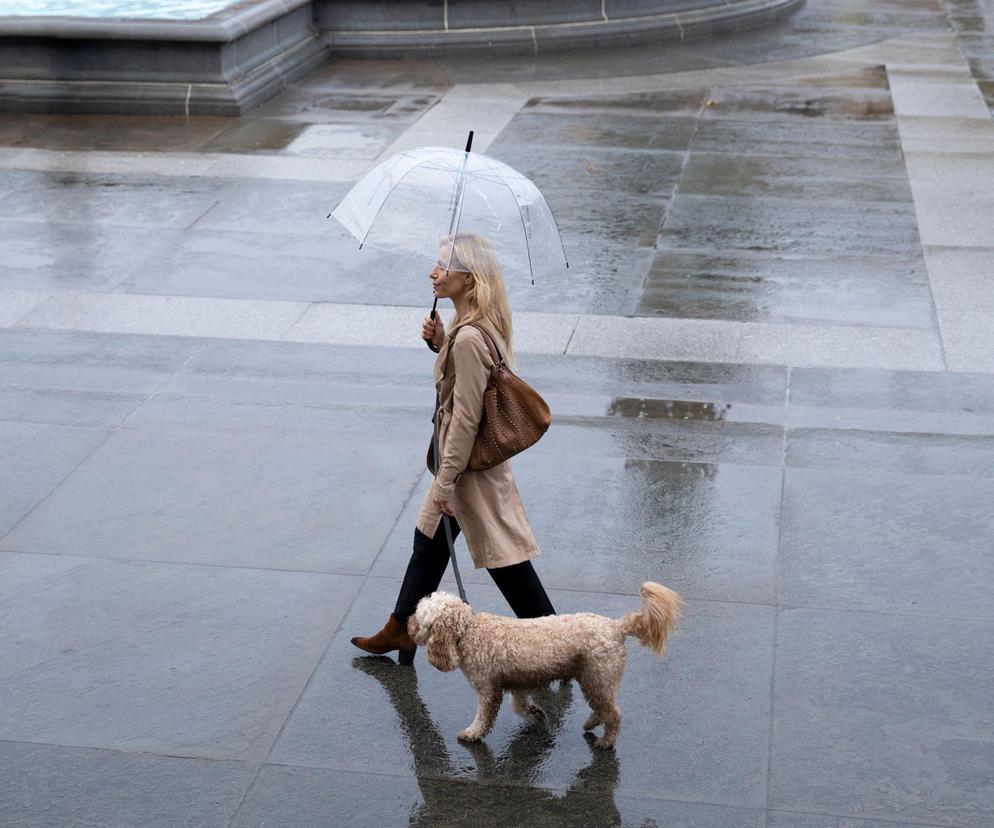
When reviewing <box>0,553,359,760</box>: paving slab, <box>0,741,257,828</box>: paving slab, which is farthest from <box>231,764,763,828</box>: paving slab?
<box>0,553,359,760</box>: paving slab

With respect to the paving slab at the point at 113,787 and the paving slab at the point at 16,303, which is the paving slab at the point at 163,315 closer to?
the paving slab at the point at 16,303

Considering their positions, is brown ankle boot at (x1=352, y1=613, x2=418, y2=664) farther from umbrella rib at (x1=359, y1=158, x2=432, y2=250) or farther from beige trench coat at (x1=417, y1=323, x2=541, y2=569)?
umbrella rib at (x1=359, y1=158, x2=432, y2=250)

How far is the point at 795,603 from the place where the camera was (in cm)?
593

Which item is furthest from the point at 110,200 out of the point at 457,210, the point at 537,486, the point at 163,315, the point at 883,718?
the point at 883,718

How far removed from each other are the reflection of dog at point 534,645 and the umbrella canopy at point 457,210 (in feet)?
4.27

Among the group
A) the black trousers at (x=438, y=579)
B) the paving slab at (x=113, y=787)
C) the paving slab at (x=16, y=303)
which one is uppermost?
the black trousers at (x=438, y=579)

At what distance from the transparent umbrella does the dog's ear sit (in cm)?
133

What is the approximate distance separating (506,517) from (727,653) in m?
1.14

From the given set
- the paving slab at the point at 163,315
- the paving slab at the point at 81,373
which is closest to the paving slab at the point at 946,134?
the paving slab at the point at 163,315

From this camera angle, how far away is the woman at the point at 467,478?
4.98 m

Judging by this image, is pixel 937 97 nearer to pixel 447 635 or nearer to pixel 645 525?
pixel 645 525

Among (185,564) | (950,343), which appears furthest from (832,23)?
(185,564)

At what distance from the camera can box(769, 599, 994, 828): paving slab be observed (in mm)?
4695

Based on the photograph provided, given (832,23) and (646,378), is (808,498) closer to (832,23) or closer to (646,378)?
(646,378)
